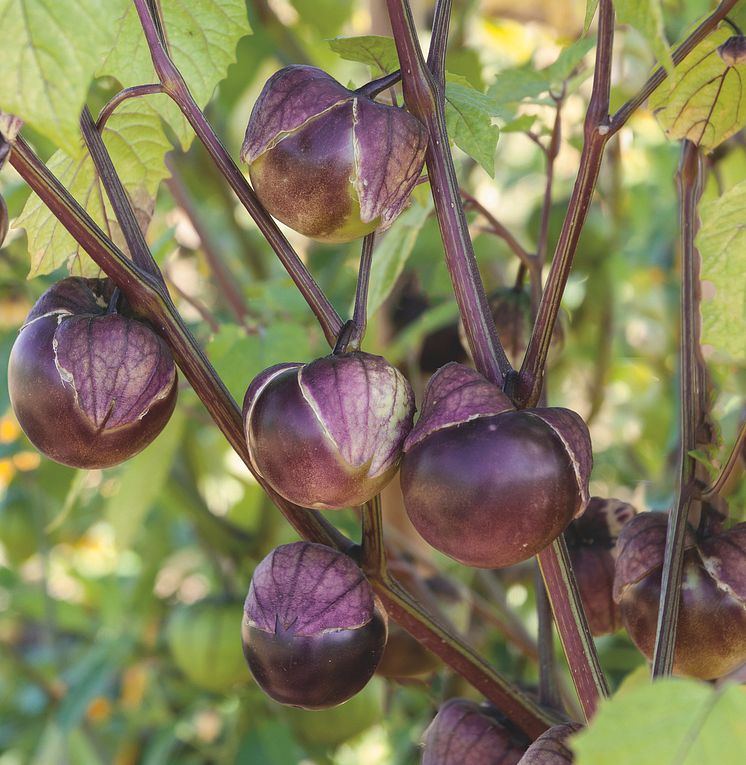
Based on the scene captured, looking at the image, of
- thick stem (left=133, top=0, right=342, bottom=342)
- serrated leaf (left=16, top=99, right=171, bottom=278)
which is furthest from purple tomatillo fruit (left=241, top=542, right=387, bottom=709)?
serrated leaf (left=16, top=99, right=171, bottom=278)

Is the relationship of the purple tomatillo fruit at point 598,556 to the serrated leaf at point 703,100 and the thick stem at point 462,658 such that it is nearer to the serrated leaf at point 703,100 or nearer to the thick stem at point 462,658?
the thick stem at point 462,658

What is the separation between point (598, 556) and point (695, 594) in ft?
0.40

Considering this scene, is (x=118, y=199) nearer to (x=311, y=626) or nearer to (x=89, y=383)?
(x=89, y=383)

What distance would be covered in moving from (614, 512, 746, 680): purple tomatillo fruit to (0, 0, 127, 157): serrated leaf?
0.33 meters

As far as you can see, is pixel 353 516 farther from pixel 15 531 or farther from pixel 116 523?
pixel 15 531

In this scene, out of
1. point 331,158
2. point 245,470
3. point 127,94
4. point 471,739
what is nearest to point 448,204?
point 331,158

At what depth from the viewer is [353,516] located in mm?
918

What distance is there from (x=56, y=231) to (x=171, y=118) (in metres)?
0.10

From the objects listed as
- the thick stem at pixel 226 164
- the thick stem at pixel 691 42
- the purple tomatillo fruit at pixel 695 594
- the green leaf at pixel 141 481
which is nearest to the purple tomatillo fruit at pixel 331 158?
the thick stem at pixel 226 164

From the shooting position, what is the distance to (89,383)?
0.43 m

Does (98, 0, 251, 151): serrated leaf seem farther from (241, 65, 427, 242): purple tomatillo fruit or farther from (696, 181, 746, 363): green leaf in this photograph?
(696, 181, 746, 363): green leaf


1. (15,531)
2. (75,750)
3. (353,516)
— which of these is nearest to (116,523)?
(353,516)

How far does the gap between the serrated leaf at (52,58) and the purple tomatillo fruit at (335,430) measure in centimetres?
13

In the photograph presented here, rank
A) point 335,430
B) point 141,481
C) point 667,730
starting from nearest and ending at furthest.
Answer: point 667,730 < point 335,430 < point 141,481
